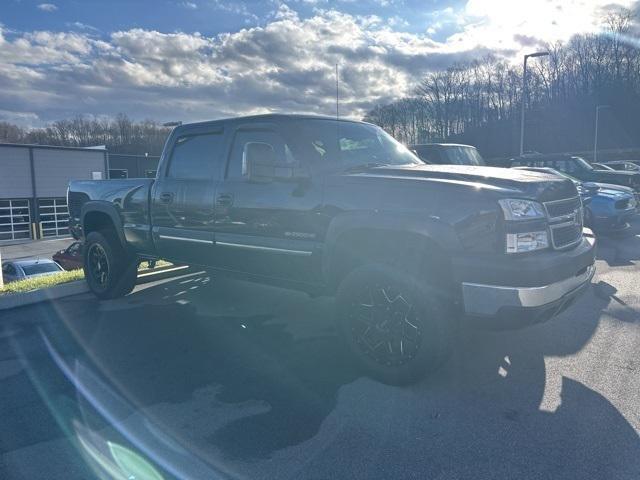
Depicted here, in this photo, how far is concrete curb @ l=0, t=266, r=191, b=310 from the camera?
6406 millimetres

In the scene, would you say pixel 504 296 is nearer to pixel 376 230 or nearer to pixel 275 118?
pixel 376 230

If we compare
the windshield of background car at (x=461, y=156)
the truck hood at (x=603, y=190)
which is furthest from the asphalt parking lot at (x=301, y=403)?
the truck hood at (x=603, y=190)

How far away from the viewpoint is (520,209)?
11.5 feet

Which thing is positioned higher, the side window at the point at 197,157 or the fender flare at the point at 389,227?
the side window at the point at 197,157

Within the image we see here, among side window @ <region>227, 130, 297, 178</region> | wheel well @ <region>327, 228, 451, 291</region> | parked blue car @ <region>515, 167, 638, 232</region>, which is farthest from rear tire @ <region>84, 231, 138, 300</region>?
parked blue car @ <region>515, 167, 638, 232</region>

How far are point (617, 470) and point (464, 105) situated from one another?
7870 cm

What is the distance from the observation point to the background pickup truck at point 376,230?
3465mm

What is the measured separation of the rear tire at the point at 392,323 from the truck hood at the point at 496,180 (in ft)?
2.58

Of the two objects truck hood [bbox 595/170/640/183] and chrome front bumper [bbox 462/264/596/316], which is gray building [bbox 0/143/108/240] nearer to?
truck hood [bbox 595/170/640/183]

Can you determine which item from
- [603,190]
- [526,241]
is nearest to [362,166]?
[526,241]

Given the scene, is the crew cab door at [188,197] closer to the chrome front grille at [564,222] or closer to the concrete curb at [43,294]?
the concrete curb at [43,294]

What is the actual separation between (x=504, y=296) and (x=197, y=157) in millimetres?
3574

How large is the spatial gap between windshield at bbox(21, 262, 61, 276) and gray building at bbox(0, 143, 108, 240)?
25219 millimetres

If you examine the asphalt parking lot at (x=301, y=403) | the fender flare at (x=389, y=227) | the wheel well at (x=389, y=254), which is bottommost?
the asphalt parking lot at (x=301, y=403)
